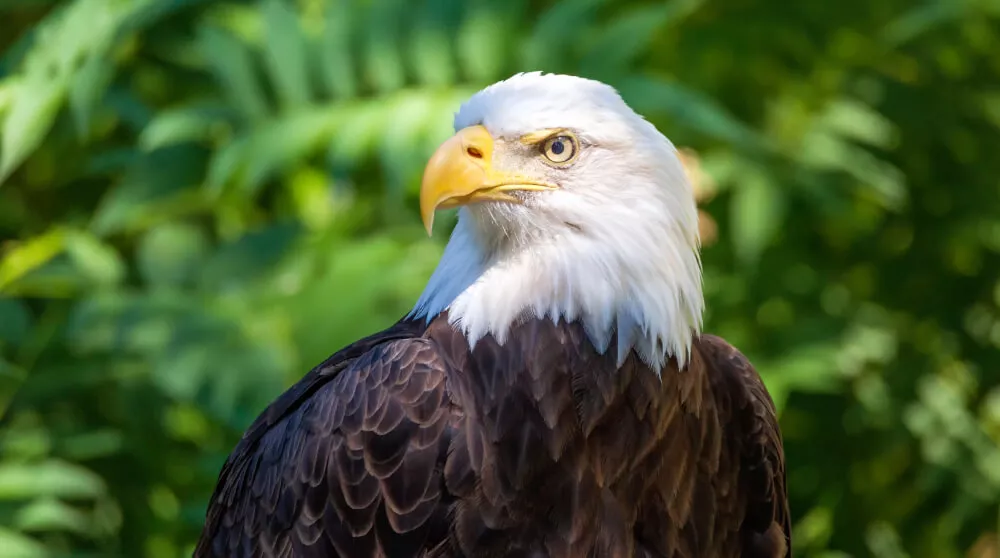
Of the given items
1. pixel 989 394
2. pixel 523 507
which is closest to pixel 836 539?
pixel 989 394

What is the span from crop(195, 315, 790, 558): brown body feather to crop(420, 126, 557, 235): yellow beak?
0.21m

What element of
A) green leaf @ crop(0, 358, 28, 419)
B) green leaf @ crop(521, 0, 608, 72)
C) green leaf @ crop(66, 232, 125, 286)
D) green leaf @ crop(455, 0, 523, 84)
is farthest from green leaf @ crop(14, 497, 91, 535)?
green leaf @ crop(521, 0, 608, 72)

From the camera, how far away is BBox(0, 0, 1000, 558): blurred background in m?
2.98

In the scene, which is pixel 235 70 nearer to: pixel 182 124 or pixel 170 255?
pixel 182 124

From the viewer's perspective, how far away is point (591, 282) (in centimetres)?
193

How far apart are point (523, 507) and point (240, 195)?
1.88 m

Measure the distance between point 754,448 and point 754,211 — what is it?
1340 millimetres

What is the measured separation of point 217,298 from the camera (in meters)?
3.06

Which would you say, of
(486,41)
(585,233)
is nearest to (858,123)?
(486,41)

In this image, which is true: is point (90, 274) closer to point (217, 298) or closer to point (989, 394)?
point (217, 298)

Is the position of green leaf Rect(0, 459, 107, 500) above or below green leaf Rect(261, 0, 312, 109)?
below

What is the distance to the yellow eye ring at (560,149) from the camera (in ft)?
6.21

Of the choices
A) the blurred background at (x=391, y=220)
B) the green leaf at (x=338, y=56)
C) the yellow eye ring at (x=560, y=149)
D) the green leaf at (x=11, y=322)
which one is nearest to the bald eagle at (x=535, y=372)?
the yellow eye ring at (x=560, y=149)

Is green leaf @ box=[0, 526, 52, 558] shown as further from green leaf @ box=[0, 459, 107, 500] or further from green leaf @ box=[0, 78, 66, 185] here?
green leaf @ box=[0, 78, 66, 185]
